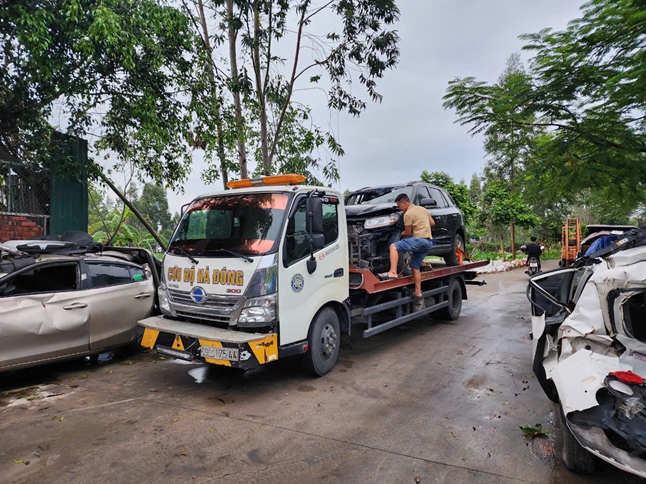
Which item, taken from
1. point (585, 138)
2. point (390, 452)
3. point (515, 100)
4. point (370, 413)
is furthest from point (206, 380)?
point (585, 138)

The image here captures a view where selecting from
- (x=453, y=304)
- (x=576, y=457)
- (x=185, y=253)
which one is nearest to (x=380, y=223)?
(x=185, y=253)

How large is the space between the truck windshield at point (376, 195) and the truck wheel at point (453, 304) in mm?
2231

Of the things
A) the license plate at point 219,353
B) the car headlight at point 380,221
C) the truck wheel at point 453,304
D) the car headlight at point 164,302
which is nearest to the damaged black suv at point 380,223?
the car headlight at point 380,221

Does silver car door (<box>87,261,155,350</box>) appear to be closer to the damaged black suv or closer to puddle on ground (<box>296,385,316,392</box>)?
puddle on ground (<box>296,385,316,392</box>)

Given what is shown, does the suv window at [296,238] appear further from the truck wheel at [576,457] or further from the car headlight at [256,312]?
the truck wheel at [576,457]

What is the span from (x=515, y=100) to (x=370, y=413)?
570cm

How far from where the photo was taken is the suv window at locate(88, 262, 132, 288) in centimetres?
537

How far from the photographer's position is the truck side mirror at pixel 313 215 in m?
4.64

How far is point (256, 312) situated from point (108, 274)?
2.64 metres

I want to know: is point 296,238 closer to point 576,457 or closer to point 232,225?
point 232,225

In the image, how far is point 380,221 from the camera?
20.2 ft

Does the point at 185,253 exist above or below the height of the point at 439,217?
below

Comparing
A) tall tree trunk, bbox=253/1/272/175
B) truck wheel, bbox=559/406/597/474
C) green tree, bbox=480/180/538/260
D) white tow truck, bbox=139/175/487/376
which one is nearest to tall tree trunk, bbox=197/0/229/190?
tall tree trunk, bbox=253/1/272/175

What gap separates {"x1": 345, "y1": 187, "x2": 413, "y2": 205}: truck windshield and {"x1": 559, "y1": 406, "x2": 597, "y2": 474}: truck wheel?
468 centimetres
